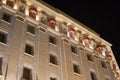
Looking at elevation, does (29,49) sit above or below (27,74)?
above

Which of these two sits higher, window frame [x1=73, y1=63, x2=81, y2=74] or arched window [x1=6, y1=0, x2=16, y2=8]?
arched window [x1=6, y1=0, x2=16, y2=8]

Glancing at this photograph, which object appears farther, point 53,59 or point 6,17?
point 53,59

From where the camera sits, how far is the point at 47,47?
81.1ft

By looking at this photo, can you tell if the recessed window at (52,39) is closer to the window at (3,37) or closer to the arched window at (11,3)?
the arched window at (11,3)

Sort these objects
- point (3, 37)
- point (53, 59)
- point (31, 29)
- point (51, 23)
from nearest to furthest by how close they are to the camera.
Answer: point (3, 37), point (53, 59), point (31, 29), point (51, 23)

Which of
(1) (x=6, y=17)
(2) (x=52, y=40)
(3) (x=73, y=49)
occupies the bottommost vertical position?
(3) (x=73, y=49)

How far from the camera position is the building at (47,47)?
20766 mm

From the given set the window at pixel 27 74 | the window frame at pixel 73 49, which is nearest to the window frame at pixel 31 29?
the window at pixel 27 74

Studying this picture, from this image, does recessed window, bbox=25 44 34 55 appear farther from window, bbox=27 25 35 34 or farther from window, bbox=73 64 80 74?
window, bbox=73 64 80 74

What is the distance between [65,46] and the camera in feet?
89.8

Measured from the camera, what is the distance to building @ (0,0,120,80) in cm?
2077

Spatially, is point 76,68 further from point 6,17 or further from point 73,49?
point 6,17

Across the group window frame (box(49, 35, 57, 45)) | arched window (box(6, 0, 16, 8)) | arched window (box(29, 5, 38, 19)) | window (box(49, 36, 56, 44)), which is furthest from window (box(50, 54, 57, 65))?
arched window (box(6, 0, 16, 8))

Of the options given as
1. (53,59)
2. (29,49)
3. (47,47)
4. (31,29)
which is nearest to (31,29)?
(31,29)
